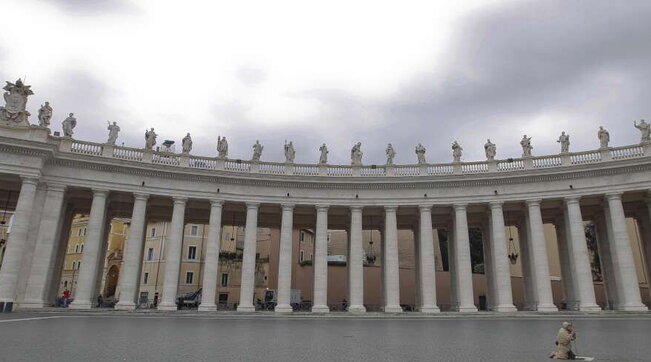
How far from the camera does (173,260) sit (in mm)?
41500

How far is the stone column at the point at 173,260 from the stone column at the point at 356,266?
52.6 ft

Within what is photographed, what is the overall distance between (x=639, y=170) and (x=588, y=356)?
111 feet

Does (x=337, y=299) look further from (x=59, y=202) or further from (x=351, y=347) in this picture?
(x=351, y=347)

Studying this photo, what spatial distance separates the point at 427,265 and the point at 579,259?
43.4 ft

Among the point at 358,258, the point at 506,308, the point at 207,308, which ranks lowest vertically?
the point at 207,308

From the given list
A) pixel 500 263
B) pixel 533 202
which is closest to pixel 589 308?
pixel 500 263

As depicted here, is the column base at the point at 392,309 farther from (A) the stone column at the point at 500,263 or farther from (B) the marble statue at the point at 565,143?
(B) the marble statue at the point at 565,143

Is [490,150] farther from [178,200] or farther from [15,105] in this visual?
[15,105]

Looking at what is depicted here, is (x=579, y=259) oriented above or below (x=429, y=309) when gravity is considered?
above

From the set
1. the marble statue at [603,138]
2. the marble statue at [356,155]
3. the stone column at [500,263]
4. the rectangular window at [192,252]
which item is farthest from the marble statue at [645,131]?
the rectangular window at [192,252]

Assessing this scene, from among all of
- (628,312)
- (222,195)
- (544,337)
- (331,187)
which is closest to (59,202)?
(222,195)

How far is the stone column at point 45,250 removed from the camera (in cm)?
3700

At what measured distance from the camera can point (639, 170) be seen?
131 feet

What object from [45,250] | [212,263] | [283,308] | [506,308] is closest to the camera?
[45,250]
